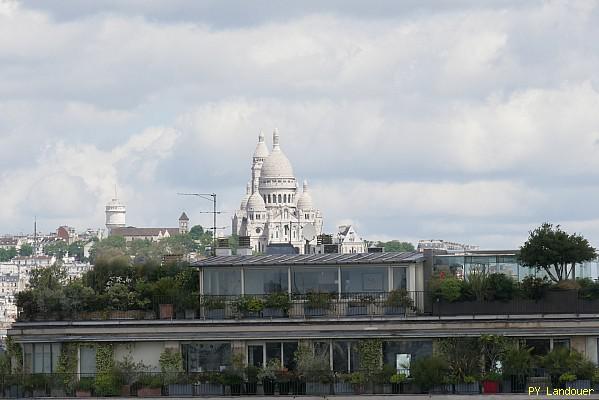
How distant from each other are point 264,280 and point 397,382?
470 centimetres

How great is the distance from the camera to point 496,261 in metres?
56.7

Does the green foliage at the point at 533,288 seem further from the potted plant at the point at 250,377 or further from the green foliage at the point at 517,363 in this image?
the potted plant at the point at 250,377

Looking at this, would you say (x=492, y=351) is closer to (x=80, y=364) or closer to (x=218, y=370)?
(x=218, y=370)

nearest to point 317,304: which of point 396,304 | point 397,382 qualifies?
point 396,304

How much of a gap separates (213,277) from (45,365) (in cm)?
480

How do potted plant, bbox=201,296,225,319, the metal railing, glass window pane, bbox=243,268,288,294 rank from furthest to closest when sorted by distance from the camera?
glass window pane, bbox=243,268,288,294
potted plant, bbox=201,296,225,319
the metal railing

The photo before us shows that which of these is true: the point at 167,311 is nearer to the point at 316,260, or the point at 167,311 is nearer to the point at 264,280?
the point at 264,280

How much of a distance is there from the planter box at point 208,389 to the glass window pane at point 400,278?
518 cm

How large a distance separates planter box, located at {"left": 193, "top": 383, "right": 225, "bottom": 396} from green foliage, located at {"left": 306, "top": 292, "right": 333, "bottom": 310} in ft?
9.97

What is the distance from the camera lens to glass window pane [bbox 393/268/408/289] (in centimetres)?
5365

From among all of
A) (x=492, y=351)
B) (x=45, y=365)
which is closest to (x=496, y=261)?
(x=492, y=351)

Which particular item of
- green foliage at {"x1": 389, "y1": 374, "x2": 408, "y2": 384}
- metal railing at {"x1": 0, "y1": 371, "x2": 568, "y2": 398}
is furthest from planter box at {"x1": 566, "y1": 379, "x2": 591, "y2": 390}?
green foliage at {"x1": 389, "y1": 374, "x2": 408, "y2": 384}

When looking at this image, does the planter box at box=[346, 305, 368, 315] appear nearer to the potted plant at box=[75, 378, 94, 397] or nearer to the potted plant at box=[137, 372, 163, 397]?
the potted plant at box=[137, 372, 163, 397]

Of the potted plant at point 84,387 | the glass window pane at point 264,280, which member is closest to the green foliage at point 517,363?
the glass window pane at point 264,280
